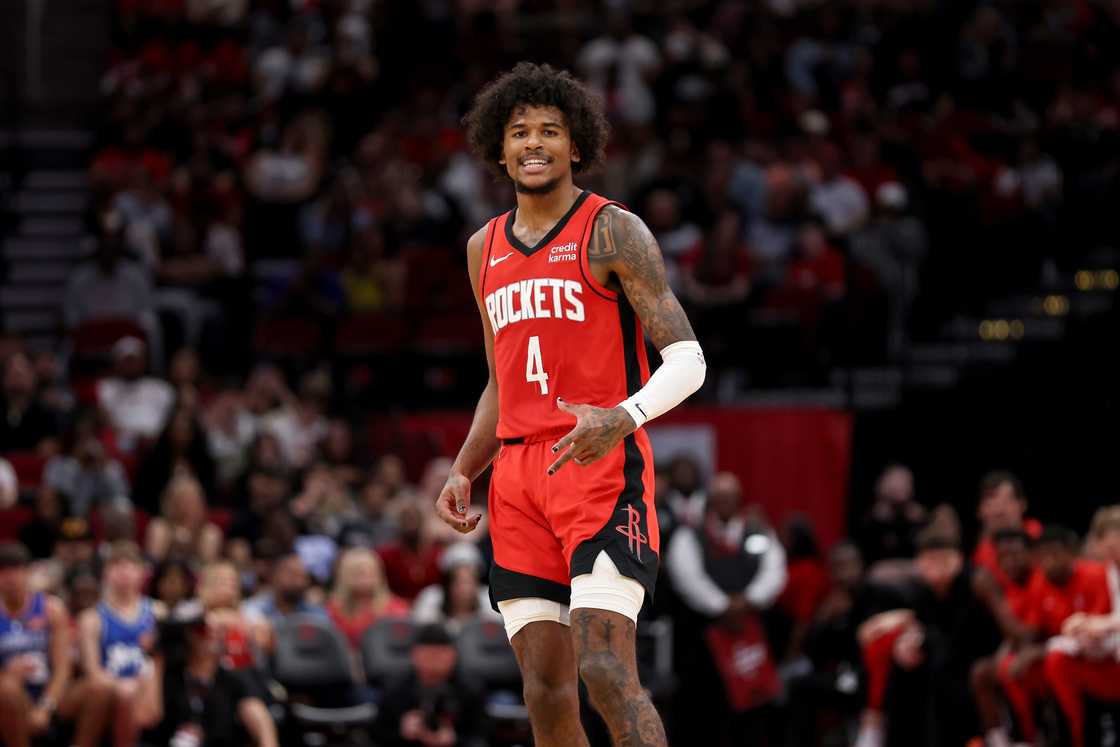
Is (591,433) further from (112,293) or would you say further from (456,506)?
(112,293)

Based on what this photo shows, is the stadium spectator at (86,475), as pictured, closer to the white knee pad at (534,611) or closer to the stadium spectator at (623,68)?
the stadium spectator at (623,68)

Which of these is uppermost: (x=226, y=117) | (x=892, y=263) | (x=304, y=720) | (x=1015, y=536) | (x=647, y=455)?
(x=226, y=117)

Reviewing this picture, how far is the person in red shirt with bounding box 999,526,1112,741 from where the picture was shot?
10788 millimetres

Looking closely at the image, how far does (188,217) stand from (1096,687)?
10.1 metres

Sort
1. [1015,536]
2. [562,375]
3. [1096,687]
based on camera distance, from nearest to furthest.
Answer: [562,375] → [1096,687] → [1015,536]

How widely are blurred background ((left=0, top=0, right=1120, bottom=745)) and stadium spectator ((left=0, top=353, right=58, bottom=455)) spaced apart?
0.03m

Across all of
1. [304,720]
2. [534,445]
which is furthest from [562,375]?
[304,720]

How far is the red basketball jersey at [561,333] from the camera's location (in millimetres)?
5867

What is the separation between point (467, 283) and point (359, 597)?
4658 millimetres

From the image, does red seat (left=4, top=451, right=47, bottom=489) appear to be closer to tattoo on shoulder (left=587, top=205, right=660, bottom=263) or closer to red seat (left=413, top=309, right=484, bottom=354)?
red seat (left=413, top=309, right=484, bottom=354)

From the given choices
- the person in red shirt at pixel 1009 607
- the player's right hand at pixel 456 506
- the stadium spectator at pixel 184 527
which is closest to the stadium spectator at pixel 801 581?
the person in red shirt at pixel 1009 607

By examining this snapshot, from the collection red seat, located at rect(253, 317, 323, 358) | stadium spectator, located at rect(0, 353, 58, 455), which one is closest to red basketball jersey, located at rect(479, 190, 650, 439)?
stadium spectator, located at rect(0, 353, 58, 455)

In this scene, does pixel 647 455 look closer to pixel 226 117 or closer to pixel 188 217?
pixel 188 217

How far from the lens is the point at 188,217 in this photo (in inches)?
689
